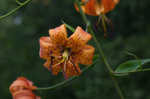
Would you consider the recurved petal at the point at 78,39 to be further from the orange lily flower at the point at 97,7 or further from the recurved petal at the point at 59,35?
the orange lily flower at the point at 97,7

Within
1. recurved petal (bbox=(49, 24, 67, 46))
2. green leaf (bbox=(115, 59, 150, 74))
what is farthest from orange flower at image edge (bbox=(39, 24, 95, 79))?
green leaf (bbox=(115, 59, 150, 74))

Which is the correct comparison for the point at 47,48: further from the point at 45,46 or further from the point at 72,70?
the point at 72,70

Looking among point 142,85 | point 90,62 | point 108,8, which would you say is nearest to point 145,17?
point 142,85

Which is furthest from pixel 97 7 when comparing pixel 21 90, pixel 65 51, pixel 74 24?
pixel 74 24

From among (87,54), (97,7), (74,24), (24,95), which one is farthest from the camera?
(74,24)

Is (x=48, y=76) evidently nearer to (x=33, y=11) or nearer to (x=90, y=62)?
(x=33, y=11)

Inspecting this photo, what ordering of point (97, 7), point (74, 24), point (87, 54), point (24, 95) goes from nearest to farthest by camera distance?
point (87, 54), point (24, 95), point (97, 7), point (74, 24)
